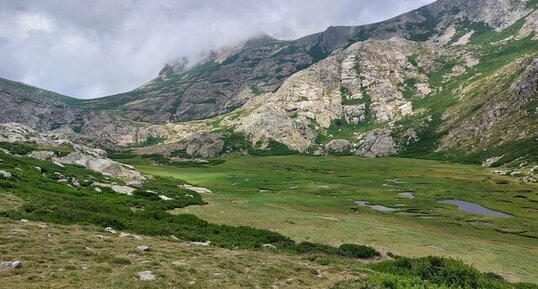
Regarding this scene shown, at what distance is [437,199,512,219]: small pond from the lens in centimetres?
9369

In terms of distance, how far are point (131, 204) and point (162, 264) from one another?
31583 mm

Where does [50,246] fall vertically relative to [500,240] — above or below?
above

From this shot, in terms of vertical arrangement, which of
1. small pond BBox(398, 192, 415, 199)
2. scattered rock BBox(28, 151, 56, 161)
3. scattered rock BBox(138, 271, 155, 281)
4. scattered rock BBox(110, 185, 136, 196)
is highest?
scattered rock BBox(28, 151, 56, 161)

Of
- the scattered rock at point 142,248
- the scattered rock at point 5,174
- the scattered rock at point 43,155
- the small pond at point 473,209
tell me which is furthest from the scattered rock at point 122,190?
the small pond at point 473,209

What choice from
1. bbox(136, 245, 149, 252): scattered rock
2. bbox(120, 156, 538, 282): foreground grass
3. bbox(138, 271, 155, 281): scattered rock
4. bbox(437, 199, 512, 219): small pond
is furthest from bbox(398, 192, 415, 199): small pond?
bbox(138, 271, 155, 281): scattered rock

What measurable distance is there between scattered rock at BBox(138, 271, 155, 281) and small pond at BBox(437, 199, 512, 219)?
90.2 m

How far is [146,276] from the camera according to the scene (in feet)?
62.6

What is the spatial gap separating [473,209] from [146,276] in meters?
99.8

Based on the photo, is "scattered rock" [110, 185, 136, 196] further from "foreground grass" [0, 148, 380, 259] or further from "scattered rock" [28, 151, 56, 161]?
"scattered rock" [28, 151, 56, 161]

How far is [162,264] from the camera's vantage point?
71.1ft

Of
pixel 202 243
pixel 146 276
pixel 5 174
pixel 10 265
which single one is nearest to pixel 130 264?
pixel 146 276

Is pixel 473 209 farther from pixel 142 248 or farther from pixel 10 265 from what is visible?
pixel 10 265

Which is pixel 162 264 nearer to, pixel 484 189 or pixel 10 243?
pixel 10 243

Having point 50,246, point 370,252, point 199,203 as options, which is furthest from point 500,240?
point 50,246
